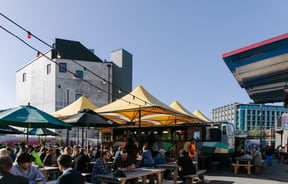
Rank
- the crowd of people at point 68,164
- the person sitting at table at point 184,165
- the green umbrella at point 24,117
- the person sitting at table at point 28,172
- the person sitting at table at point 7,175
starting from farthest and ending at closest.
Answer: the person sitting at table at point 184,165 < the green umbrella at point 24,117 < the person sitting at table at point 28,172 < the crowd of people at point 68,164 < the person sitting at table at point 7,175

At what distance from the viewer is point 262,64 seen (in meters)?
5.88

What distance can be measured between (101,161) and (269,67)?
419 cm

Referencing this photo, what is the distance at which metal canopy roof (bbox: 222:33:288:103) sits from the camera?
16.9 feet

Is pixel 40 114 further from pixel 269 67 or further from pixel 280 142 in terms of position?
pixel 280 142

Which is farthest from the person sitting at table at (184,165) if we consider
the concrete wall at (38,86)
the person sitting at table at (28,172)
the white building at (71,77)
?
the concrete wall at (38,86)

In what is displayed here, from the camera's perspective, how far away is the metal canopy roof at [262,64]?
5.15 metres

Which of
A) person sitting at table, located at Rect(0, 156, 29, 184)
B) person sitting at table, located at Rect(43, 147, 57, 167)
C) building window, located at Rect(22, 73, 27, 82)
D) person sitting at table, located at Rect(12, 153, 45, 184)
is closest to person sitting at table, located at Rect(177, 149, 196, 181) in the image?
person sitting at table, located at Rect(43, 147, 57, 167)

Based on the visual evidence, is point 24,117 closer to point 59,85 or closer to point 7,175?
point 7,175

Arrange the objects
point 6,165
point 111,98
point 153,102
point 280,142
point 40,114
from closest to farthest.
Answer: point 6,165 < point 40,114 < point 153,102 < point 280,142 < point 111,98

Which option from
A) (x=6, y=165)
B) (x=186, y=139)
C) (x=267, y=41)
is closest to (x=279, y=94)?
(x=267, y=41)

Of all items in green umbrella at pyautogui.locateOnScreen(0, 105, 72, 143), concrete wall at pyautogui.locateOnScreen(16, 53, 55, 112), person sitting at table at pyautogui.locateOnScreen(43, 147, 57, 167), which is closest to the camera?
green umbrella at pyautogui.locateOnScreen(0, 105, 72, 143)

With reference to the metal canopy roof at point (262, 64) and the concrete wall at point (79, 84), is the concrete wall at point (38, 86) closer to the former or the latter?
the concrete wall at point (79, 84)

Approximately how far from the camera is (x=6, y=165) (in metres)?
3.75

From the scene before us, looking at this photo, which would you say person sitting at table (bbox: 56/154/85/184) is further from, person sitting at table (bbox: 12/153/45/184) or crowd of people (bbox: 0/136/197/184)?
person sitting at table (bbox: 12/153/45/184)
